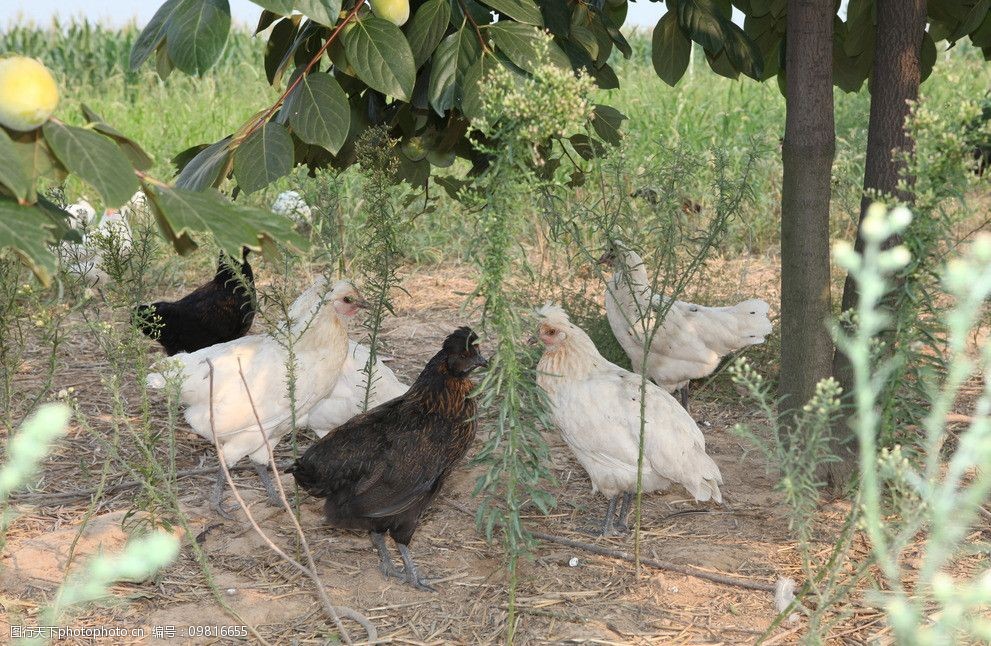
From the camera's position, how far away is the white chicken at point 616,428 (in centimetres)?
344

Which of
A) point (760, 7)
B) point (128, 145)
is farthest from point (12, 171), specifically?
point (760, 7)

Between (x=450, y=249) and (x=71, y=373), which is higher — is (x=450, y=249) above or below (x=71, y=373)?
above

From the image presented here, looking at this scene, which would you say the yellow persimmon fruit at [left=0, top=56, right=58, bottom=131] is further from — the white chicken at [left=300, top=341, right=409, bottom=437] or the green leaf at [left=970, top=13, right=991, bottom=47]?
the green leaf at [left=970, top=13, right=991, bottom=47]

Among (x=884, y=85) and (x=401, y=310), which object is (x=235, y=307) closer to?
(x=401, y=310)

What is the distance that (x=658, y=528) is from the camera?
139 inches

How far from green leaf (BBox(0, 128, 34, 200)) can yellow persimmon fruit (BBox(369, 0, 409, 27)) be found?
111 cm

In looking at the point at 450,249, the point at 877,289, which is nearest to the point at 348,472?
the point at 877,289

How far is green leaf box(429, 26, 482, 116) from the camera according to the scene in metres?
2.41

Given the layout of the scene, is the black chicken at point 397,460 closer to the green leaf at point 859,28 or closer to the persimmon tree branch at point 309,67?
the persimmon tree branch at point 309,67

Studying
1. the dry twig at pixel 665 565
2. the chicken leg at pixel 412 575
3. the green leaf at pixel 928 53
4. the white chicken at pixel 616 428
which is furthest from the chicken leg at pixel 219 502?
the green leaf at pixel 928 53

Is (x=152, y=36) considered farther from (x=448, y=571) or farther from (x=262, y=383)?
(x=448, y=571)

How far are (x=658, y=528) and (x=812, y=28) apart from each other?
6.14ft

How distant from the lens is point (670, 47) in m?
3.27

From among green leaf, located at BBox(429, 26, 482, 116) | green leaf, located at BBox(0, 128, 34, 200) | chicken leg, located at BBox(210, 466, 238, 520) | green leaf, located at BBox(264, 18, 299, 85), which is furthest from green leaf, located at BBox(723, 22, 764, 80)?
chicken leg, located at BBox(210, 466, 238, 520)
